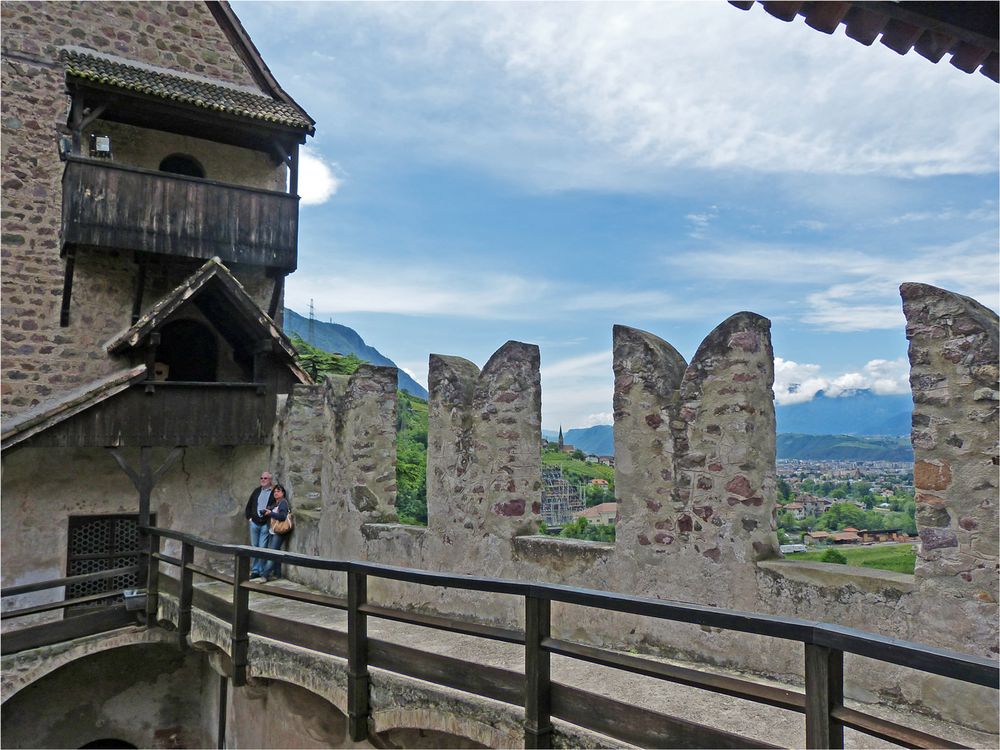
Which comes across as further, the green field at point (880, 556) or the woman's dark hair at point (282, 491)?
the woman's dark hair at point (282, 491)

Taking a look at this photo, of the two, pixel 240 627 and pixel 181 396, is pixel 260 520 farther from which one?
pixel 240 627

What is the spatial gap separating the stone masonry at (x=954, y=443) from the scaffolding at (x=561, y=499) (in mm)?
8895

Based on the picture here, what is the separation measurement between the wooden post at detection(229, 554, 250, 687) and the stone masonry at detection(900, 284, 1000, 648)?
509 centimetres

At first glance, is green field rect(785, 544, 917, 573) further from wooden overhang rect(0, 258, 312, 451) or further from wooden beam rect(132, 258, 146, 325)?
wooden beam rect(132, 258, 146, 325)

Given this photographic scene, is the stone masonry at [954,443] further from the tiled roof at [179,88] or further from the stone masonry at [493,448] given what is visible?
the tiled roof at [179,88]

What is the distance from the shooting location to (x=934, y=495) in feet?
12.8

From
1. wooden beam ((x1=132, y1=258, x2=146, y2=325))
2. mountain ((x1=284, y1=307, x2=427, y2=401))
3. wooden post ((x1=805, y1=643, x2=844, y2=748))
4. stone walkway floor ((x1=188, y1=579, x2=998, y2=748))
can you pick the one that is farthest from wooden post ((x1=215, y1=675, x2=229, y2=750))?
mountain ((x1=284, y1=307, x2=427, y2=401))

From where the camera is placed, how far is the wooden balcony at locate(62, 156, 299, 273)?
36.5ft

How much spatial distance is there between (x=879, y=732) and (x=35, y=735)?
12430 millimetres

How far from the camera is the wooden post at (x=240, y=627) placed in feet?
20.5

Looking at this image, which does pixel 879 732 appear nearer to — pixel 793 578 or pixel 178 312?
pixel 793 578

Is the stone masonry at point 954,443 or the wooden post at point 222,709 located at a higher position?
the stone masonry at point 954,443

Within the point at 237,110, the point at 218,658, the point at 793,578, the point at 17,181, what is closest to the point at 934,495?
the point at 793,578

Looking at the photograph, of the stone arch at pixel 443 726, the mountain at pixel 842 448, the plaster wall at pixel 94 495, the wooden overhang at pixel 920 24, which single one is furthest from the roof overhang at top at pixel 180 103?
the wooden overhang at pixel 920 24
